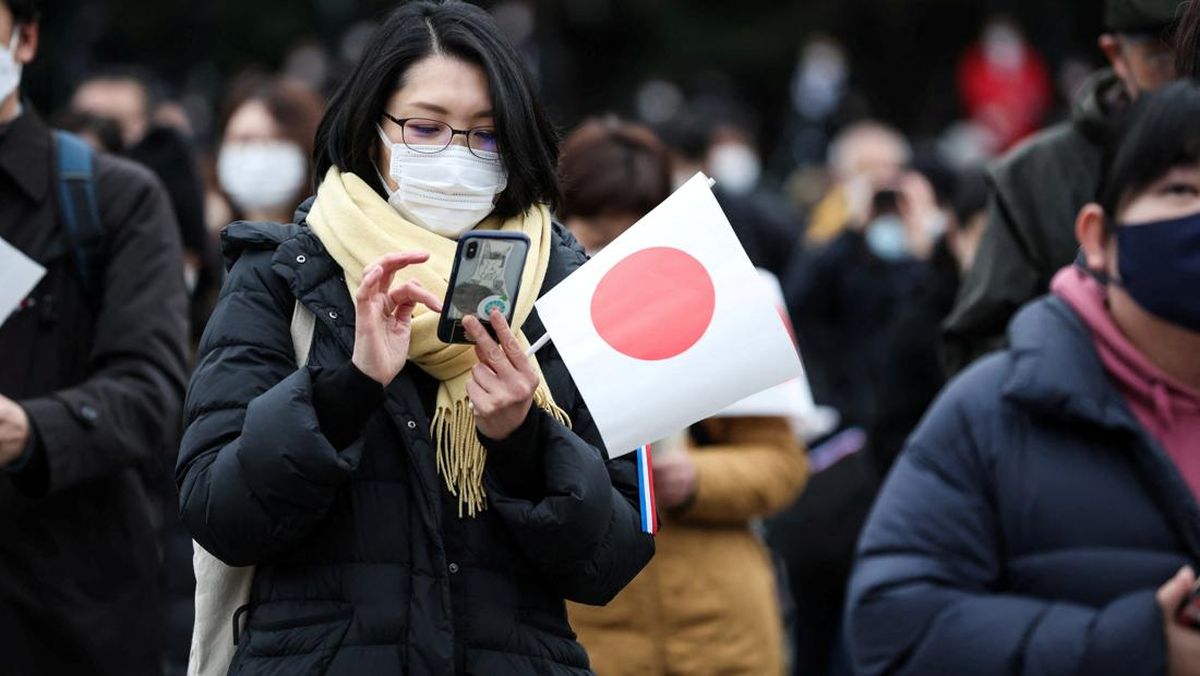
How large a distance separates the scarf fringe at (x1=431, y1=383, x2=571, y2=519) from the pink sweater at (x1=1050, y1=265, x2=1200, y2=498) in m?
0.94

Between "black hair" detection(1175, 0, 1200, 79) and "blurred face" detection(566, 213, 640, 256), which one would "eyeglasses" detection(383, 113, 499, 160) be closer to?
"black hair" detection(1175, 0, 1200, 79)

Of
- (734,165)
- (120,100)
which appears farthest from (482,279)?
(734,165)

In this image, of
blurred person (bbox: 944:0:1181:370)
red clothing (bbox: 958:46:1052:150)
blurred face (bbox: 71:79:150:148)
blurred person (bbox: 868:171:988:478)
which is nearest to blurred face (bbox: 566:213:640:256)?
blurred person (bbox: 944:0:1181:370)

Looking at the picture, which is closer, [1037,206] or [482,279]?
[482,279]

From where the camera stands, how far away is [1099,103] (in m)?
4.88

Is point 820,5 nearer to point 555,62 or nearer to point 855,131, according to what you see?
point 555,62

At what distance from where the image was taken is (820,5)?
2912 centimetres

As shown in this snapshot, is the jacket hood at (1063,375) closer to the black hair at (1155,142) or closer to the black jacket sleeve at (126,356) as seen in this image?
the black hair at (1155,142)

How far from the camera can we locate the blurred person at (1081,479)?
317 cm

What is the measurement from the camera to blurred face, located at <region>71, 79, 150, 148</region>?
932 centimetres

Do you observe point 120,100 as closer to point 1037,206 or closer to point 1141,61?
point 1037,206

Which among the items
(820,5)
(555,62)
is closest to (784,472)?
(555,62)

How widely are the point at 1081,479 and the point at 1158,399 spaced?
18cm

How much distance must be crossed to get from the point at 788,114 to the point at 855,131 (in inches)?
565
